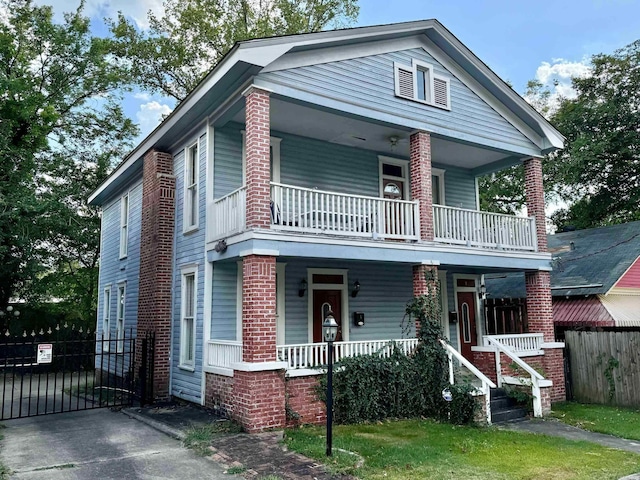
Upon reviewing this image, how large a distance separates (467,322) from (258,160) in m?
8.59

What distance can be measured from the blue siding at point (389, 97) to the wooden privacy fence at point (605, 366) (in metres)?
5.11

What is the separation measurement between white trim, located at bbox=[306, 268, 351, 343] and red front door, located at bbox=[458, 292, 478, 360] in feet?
12.9

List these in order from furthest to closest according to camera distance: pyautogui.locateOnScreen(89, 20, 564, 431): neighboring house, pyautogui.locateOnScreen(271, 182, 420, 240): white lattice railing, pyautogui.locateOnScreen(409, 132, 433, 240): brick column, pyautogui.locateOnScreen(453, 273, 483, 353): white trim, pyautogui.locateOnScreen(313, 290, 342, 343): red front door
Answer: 1. pyautogui.locateOnScreen(453, 273, 483, 353): white trim
2. pyautogui.locateOnScreen(313, 290, 342, 343): red front door
3. pyautogui.locateOnScreen(409, 132, 433, 240): brick column
4. pyautogui.locateOnScreen(271, 182, 420, 240): white lattice railing
5. pyautogui.locateOnScreen(89, 20, 564, 431): neighboring house

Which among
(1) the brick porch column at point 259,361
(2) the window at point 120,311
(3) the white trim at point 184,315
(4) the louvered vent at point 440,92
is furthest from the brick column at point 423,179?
(2) the window at point 120,311

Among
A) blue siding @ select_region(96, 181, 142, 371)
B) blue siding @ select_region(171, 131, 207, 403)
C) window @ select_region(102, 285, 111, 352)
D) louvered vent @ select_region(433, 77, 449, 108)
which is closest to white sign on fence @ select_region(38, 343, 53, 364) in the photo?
blue siding @ select_region(171, 131, 207, 403)

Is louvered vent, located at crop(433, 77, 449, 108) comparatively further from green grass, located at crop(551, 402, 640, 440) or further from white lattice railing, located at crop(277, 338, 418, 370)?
green grass, located at crop(551, 402, 640, 440)

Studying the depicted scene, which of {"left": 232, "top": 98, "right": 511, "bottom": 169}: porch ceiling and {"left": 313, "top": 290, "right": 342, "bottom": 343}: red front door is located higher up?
{"left": 232, "top": 98, "right": 511, "bottom": 169}: porch ceiling

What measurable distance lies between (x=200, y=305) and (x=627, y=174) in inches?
884

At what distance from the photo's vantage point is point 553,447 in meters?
7.99

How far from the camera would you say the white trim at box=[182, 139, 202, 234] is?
11.4m

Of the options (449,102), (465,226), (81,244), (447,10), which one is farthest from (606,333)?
(81,244)

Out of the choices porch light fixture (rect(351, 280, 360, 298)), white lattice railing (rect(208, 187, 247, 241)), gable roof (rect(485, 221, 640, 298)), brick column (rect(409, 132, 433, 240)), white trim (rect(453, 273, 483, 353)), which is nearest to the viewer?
white lattice railing (rect(208, 187, 247, 241))

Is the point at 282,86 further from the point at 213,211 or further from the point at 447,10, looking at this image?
the point at 447,10

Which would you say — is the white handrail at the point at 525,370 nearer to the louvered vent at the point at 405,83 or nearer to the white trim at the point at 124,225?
the louvered vent at the point at 405,83
